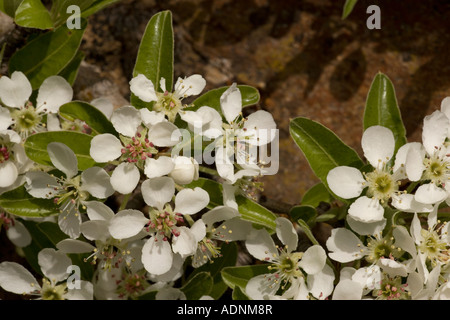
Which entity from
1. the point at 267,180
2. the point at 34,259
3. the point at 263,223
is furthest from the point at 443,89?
the point at 34,259

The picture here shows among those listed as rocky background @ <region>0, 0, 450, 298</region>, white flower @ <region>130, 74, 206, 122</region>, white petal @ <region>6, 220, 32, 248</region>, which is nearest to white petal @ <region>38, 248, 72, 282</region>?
white petal @ <region>6, 220, 32, 248</region>

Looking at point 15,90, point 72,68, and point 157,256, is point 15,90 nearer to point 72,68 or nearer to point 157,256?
point 72,68

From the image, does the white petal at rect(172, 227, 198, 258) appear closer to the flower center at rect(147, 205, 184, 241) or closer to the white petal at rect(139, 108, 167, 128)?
the flower center at rect(147, 205, 184, 241)

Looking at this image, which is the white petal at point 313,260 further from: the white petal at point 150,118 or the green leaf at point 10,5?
the green leaf at point 10,5

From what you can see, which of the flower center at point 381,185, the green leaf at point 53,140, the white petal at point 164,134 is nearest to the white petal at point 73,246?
the green leaf at point 53,140

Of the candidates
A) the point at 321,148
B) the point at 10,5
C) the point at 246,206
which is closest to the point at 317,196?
the point at 321,148

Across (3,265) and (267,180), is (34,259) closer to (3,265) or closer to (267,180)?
(3,265)
